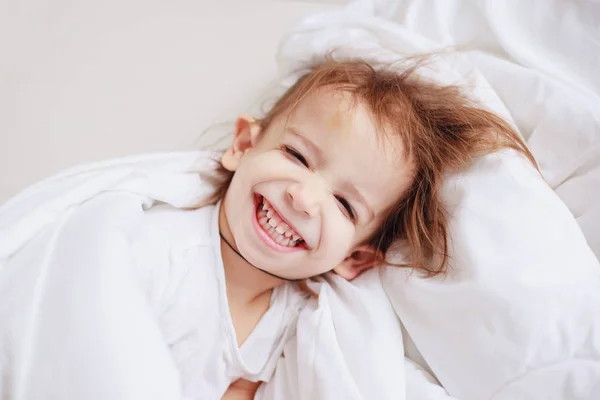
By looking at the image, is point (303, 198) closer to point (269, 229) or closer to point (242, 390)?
point (269, 229)

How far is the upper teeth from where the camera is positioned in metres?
0.76

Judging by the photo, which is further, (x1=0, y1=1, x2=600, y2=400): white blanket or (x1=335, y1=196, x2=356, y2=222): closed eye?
(x1=335, y1=196, x2=356, y2=222): closed eye

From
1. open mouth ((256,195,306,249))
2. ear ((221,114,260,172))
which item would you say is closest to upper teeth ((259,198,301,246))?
open mouth ((256,195,306,249))

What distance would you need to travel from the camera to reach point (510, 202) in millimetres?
762

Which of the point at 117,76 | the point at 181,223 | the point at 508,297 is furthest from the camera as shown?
the point at 117,76

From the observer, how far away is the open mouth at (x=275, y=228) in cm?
76

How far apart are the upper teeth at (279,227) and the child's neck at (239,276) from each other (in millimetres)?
86

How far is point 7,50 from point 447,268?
0.84 meters

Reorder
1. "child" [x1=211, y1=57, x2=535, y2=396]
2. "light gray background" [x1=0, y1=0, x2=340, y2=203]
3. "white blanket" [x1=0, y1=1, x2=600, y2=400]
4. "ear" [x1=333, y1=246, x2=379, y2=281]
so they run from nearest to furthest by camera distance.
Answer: "white blanket" [x1=0, y1=1, x2=600, y2=400] < "child" [x1=211, y1=57, x2=535, y2=396] < "ear" [x1=333, y1=246, x2=379, y2=281] < "light gray background" [x1=0, y1=0, x2=340, y2=203]

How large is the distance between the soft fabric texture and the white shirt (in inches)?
8.9

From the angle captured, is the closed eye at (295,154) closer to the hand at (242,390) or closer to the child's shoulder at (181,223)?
the child's shoulder at (181,223)

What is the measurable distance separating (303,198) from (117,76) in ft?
1.74

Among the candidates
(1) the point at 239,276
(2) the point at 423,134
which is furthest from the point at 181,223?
(2) the point at 423,134

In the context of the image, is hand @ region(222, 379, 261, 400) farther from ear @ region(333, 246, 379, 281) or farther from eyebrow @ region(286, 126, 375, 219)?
eyebrow @ region(286, 126, 375, 219)
